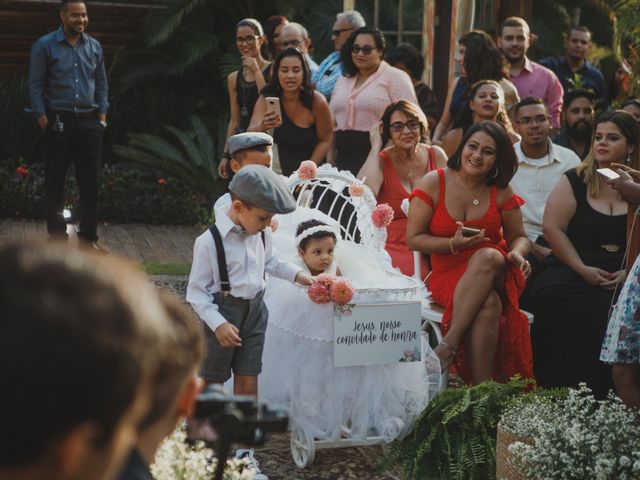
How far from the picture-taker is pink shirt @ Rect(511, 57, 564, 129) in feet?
28.9

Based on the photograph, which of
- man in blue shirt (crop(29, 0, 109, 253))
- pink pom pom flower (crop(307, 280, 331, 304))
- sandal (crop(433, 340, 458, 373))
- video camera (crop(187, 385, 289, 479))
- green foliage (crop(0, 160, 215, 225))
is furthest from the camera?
green foliage (crop(0, 160, 215, 225))

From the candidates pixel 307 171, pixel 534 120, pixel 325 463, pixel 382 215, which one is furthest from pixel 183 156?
pixel 325 463

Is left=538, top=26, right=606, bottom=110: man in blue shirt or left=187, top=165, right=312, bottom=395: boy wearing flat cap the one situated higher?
left=538, top=26, right=606, bottom=110: man in blue shirt

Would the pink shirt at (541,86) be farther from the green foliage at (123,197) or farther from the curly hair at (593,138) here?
the green foliage at (123,197)

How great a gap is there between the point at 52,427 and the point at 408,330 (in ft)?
14.2

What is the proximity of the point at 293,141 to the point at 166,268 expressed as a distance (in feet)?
6.42

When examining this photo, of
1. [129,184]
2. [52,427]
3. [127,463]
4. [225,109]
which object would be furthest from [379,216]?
[225,109]

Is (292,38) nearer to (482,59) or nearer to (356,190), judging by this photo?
(482,59)

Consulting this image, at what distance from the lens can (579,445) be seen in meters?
3.94

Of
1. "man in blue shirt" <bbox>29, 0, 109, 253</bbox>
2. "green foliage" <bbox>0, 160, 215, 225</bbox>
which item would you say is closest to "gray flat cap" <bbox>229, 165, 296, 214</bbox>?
"man in blue shirt" <bbox>29, 0, 109, 253</bbox>

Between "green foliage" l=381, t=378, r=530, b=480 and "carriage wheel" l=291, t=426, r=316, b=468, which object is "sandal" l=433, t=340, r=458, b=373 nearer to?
"green foliage" l=381, t=378, r=530, b=480

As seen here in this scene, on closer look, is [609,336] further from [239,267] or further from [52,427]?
[52,427]

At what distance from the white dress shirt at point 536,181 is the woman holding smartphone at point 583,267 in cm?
78

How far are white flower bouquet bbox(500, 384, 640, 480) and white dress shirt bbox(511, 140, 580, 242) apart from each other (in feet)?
8.93
